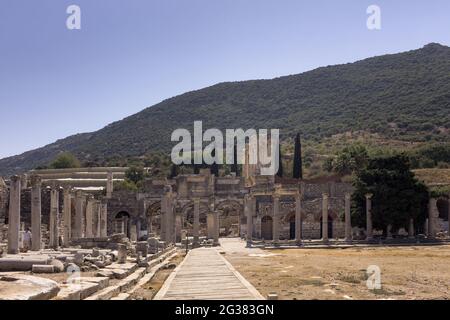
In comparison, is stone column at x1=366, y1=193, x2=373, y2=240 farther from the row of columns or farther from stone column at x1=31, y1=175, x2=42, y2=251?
stone column at x1=31, y1=175, x2=42, y2=251

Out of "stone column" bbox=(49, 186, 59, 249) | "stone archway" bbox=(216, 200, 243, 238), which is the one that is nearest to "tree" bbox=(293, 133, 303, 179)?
"stone archway" bbox=(216, 200, 243, 238)

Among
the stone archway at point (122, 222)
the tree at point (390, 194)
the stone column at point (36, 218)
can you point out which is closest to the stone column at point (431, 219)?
the tree at point (390, 194)

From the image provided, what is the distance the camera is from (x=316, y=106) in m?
143

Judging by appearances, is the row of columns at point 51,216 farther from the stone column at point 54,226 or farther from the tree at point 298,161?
the tree at point 298,161

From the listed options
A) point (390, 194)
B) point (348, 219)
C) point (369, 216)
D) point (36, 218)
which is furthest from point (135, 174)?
point (36, 218)

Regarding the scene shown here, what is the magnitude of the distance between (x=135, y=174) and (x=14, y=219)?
68.0 meters

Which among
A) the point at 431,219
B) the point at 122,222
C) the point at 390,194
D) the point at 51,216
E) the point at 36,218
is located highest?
the point at 390,194

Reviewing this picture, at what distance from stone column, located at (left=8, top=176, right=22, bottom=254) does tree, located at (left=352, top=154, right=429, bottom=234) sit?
31.0 metres

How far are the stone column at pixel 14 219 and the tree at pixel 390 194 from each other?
31018 mm

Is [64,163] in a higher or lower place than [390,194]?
higher

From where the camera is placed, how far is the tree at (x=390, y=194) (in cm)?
4966

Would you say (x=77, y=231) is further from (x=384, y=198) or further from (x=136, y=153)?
(x=136, y=153)

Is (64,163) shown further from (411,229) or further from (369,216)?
(411,229)
